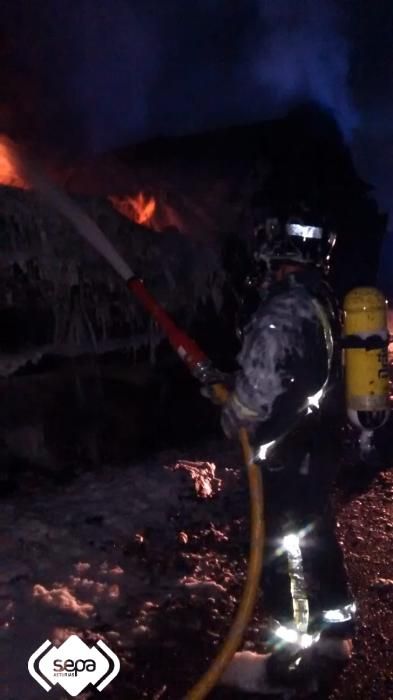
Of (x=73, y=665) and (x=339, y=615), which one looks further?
(x=73, y=665)

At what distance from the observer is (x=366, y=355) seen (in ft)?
11.2

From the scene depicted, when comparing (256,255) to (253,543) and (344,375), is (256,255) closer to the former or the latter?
(344,375)

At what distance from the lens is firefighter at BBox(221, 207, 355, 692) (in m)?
2.87

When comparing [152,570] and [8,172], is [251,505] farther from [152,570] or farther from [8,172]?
[8,172]

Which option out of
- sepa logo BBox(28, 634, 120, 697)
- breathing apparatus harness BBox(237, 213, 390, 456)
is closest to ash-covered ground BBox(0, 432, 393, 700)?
sepa logo BBox(28, 634, 120, 697)

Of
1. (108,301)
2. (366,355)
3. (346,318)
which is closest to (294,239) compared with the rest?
(346,318)

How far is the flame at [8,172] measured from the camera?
5.57 m

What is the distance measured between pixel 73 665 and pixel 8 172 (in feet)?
14.7

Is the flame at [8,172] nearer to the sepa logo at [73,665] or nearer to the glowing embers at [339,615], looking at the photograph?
the sepa logo at [73,665]

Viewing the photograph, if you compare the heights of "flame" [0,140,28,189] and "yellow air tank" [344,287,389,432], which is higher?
"flame" [0,140,28,189]

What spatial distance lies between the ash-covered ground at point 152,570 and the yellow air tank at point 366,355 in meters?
1.35

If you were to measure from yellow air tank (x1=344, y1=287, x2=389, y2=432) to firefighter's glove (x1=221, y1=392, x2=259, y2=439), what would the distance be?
2.53 feet

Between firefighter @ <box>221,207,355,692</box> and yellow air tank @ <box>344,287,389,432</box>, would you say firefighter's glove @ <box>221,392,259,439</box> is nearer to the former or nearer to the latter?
firefighter @ <box>221,207,355,692</box>

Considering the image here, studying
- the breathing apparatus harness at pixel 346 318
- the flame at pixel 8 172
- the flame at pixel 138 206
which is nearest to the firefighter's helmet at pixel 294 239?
the breathing apparatus harness at pixel 346 318
